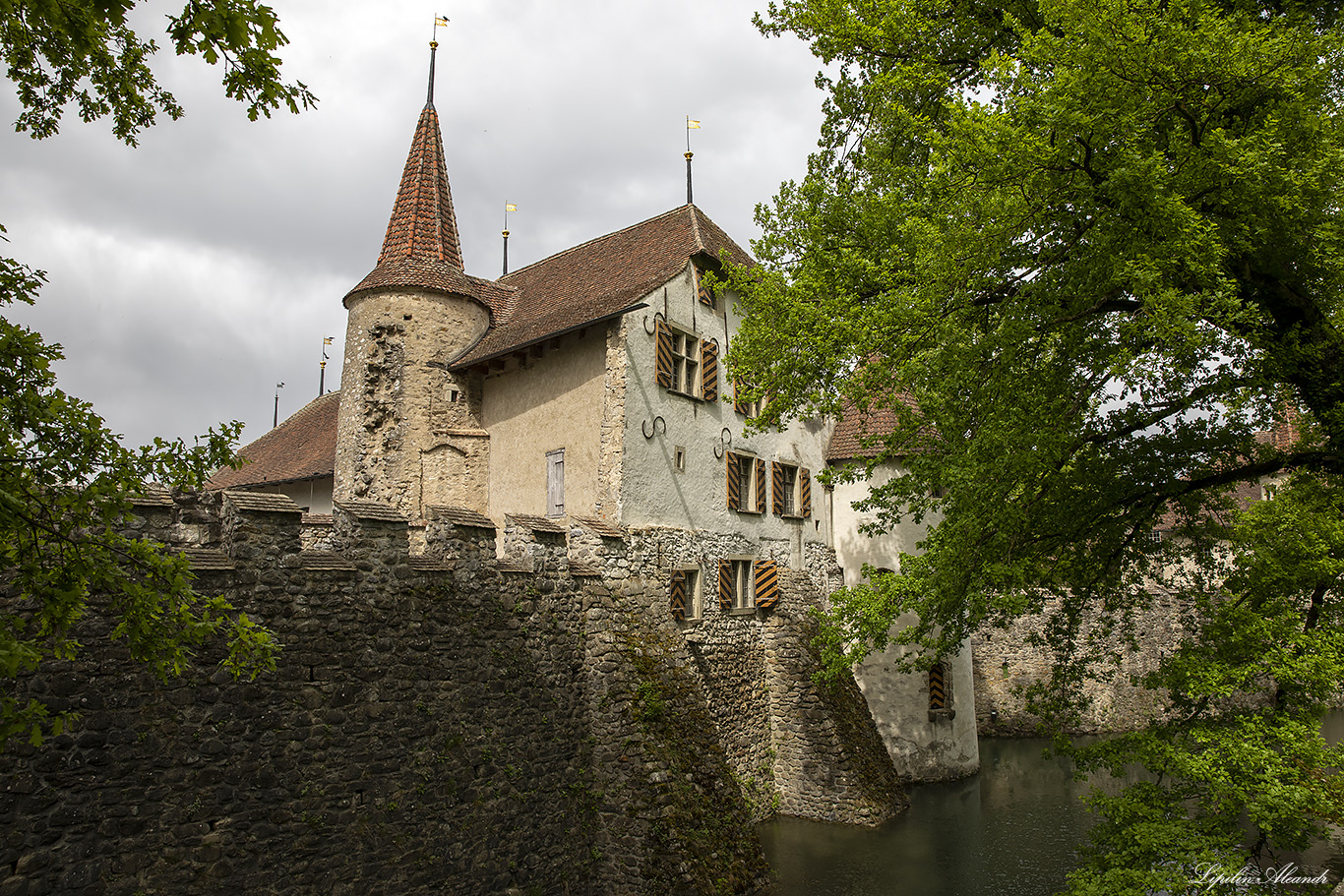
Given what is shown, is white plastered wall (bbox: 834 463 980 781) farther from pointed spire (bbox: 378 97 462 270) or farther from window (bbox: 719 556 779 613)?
pointed spire (bbox: 378 97 462 270)

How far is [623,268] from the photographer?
51.3 feet

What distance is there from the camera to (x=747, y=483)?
634 inches

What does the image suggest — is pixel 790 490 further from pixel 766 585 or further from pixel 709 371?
pixel 709 371

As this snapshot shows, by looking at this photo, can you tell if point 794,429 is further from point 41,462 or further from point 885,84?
point 41,462

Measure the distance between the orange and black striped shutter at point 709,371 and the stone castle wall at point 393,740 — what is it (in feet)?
11.9

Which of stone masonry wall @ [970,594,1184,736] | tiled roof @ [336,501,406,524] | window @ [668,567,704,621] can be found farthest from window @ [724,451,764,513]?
stone masonry wall @ [970,594,1184,736]

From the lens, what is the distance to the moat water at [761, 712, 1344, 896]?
1170cm

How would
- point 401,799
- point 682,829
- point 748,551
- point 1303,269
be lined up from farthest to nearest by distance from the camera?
point 748,551 → point 682,829 → point 401,799 → point 1303,269

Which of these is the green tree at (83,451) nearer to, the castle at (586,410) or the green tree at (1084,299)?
the green tree at (1084,299)

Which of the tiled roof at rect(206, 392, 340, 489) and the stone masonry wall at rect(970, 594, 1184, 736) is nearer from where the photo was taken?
the tiled roof at rect(206, 392, 340, 489)

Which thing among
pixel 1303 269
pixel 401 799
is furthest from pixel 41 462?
pixel 1303 269

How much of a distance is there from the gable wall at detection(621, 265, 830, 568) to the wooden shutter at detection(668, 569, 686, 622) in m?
0.88

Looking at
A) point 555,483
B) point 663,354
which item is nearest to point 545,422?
point 555,483

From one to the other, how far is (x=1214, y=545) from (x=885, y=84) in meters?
5.94
